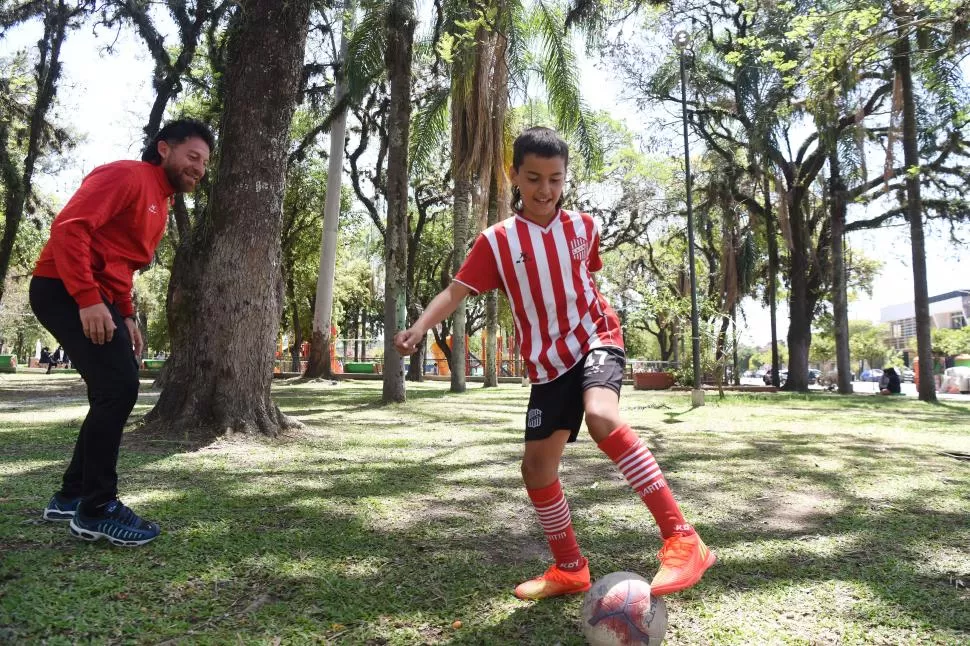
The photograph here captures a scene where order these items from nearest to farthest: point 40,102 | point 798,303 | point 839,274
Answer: point 40,102 < point 839,274 < point 798,303

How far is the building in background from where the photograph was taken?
241 feet

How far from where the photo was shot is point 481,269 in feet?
9.15

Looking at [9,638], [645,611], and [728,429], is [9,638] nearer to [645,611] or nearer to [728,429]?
[645,611]

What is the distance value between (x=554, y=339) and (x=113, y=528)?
7.00 feet

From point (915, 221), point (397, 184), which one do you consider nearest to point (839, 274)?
point (915, 221)

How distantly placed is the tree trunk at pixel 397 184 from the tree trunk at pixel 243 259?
477 centimetres

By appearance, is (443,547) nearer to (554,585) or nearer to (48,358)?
(554,585)

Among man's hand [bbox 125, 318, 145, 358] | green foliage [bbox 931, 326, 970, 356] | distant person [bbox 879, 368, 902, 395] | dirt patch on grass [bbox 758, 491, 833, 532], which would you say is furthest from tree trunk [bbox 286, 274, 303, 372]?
green foliage [bbox 931, 326, 970, 356]

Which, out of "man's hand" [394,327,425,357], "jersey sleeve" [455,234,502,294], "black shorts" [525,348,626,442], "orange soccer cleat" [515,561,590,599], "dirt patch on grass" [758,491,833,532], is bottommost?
Result: "dirt patch on grass" [758,491,833,532]

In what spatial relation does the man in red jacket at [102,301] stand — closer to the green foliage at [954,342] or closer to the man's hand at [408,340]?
the man's hand at [408,340]

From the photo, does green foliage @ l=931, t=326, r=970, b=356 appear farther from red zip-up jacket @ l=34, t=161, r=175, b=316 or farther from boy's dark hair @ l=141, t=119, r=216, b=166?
red zip-up jacket @ l=34, t=161, r=175, b=316

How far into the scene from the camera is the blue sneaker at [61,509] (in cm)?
332

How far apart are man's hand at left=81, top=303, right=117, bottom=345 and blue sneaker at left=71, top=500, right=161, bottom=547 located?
2.61ft

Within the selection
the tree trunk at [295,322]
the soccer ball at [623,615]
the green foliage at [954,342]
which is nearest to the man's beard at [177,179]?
the soccer ball at [623,615]
